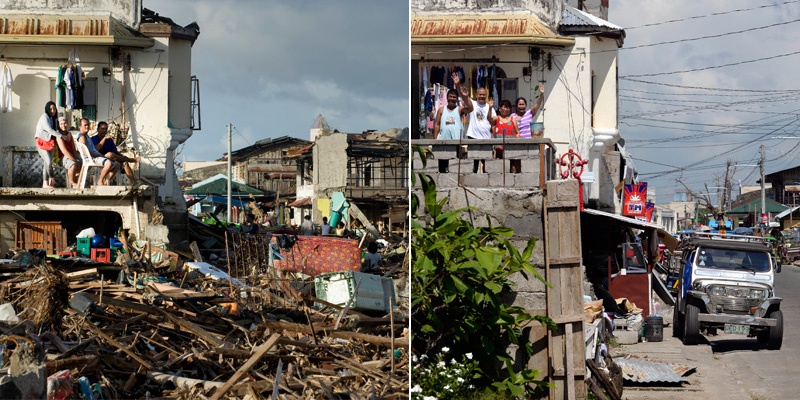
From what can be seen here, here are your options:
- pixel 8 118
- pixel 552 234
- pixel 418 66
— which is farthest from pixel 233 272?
pixel 8 118

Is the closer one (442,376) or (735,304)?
(442,376)

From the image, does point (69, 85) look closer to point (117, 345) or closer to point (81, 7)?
point (81, 7)

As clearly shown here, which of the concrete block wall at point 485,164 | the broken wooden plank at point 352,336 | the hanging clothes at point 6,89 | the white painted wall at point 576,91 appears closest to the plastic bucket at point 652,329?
the white painted wall at point 576,91

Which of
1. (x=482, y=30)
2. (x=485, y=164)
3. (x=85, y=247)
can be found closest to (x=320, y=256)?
(x=482, y=30)

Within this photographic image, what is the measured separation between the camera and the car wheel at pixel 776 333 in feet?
52.4

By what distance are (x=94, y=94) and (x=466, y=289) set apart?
3.42m

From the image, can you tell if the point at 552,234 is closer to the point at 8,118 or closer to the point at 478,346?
the point at 478,346

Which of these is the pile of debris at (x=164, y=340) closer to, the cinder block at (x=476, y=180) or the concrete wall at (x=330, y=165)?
the cinder block at (x=476, y=180)

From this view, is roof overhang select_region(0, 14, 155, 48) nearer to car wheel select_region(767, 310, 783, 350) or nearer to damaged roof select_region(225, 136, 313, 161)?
damaged roof select_region(225, 136, 313, 161)

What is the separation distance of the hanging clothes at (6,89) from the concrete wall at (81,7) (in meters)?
0.43

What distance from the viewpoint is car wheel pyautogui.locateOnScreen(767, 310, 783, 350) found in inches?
629

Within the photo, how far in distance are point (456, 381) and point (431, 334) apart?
52cm

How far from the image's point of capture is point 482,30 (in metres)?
14.3

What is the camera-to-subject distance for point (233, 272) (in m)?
14.7
